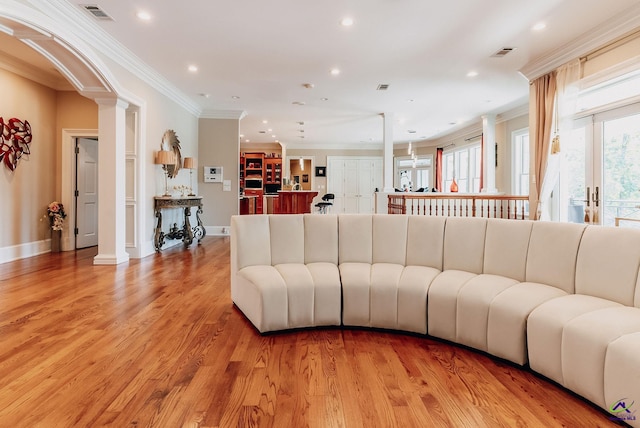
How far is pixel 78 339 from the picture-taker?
8.37ft

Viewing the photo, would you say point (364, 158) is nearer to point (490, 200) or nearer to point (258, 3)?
point (490, 200)

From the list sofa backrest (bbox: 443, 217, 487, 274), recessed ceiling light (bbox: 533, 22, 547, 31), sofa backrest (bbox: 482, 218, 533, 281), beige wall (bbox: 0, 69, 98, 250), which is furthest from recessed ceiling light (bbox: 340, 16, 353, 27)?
beige wall (bbox: 0, 69, 98, 250)

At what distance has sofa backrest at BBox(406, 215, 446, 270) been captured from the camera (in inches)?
120

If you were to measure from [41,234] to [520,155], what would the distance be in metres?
9.37

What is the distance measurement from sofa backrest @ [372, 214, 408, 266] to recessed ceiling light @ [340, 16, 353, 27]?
2261 millimetres

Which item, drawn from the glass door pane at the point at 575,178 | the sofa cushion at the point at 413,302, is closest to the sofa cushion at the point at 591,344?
the sofa cushion at the point at 413,302

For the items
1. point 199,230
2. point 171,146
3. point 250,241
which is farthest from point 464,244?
point 199,230

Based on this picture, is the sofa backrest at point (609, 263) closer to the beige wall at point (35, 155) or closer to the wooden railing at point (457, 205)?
the wooden railing at point (457, 205)

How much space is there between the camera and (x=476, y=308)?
2402 mm

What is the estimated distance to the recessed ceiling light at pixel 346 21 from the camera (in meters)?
3.93

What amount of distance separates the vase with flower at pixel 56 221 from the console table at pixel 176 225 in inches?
65.9

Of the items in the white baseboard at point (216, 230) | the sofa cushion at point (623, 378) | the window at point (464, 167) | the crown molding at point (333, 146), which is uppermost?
the crown molding at point (333, 146)

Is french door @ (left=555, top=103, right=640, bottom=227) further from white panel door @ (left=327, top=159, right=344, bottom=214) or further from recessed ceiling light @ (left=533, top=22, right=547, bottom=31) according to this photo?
white panel door @ (left=327, top=159, right=344, bottom=214)

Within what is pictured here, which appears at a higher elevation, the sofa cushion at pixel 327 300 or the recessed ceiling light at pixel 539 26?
the recessed ceiling light at pixel 539 26
